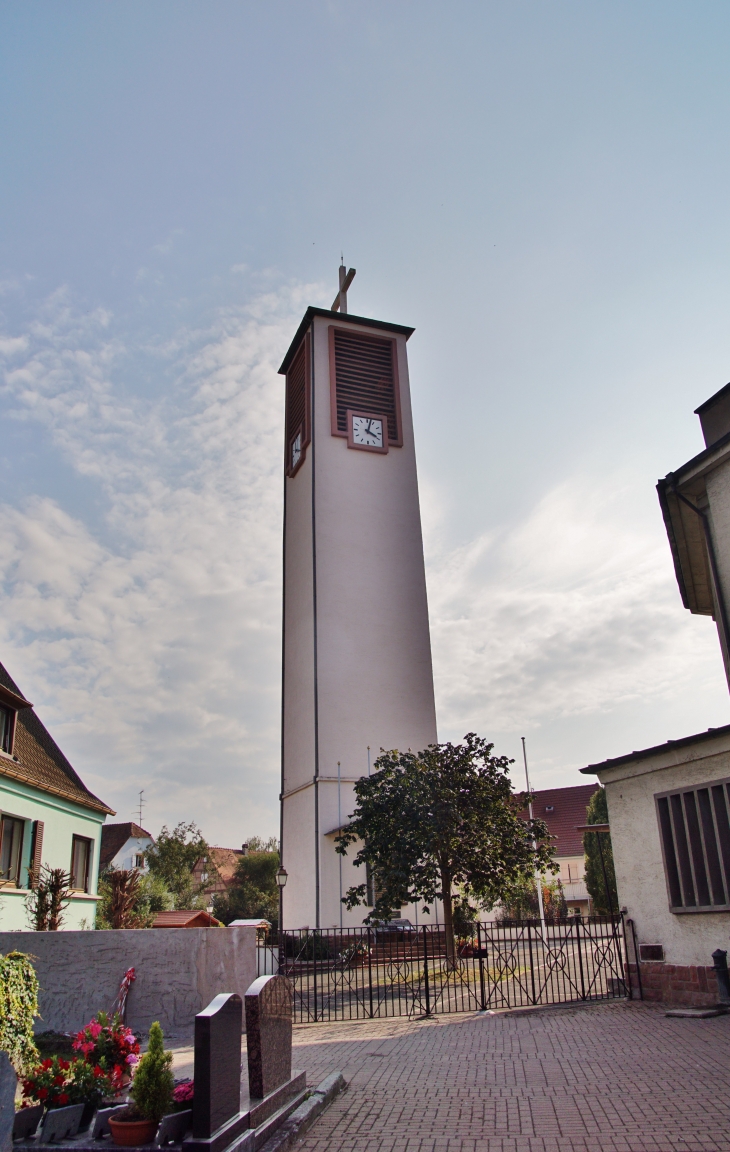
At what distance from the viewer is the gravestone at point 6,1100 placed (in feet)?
17.1

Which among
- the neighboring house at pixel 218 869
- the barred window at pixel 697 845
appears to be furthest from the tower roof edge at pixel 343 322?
the neighboring house at pixel 218 869

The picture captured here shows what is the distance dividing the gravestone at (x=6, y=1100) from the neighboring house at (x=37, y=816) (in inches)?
470

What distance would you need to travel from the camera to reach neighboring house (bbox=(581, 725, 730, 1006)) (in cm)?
1226

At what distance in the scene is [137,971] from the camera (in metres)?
12.9

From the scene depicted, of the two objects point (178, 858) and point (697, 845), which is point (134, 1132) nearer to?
point (697, 845)

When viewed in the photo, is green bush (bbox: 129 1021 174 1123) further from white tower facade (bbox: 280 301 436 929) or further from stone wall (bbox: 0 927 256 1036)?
white tower facade (bbox: 280 301 436 929)

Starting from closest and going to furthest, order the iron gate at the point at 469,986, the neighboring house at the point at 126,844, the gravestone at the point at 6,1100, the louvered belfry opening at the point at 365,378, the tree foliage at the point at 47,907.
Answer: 1. the gravestone at the point at 6,1100
2. the iron gate at the point at 469,986
3. the tree foliage at the point at 47,907
4. the louvered belfry opening at the point at 365,378
5. the neighboring house at the point at 126,844

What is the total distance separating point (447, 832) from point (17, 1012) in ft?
48.8

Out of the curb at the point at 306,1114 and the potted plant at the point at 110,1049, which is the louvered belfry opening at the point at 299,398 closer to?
the curb at the point at 306,1114

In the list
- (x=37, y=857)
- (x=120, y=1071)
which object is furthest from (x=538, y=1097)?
(x=37, y=857)

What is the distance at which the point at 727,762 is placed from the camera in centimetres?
1228

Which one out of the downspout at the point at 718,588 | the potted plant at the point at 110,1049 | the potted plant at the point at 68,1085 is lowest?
the potted plant at the point at 68,1085

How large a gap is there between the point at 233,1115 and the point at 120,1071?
1.17 meters

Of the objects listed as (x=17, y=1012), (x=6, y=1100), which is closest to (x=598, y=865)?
(x=17, y=1012)
